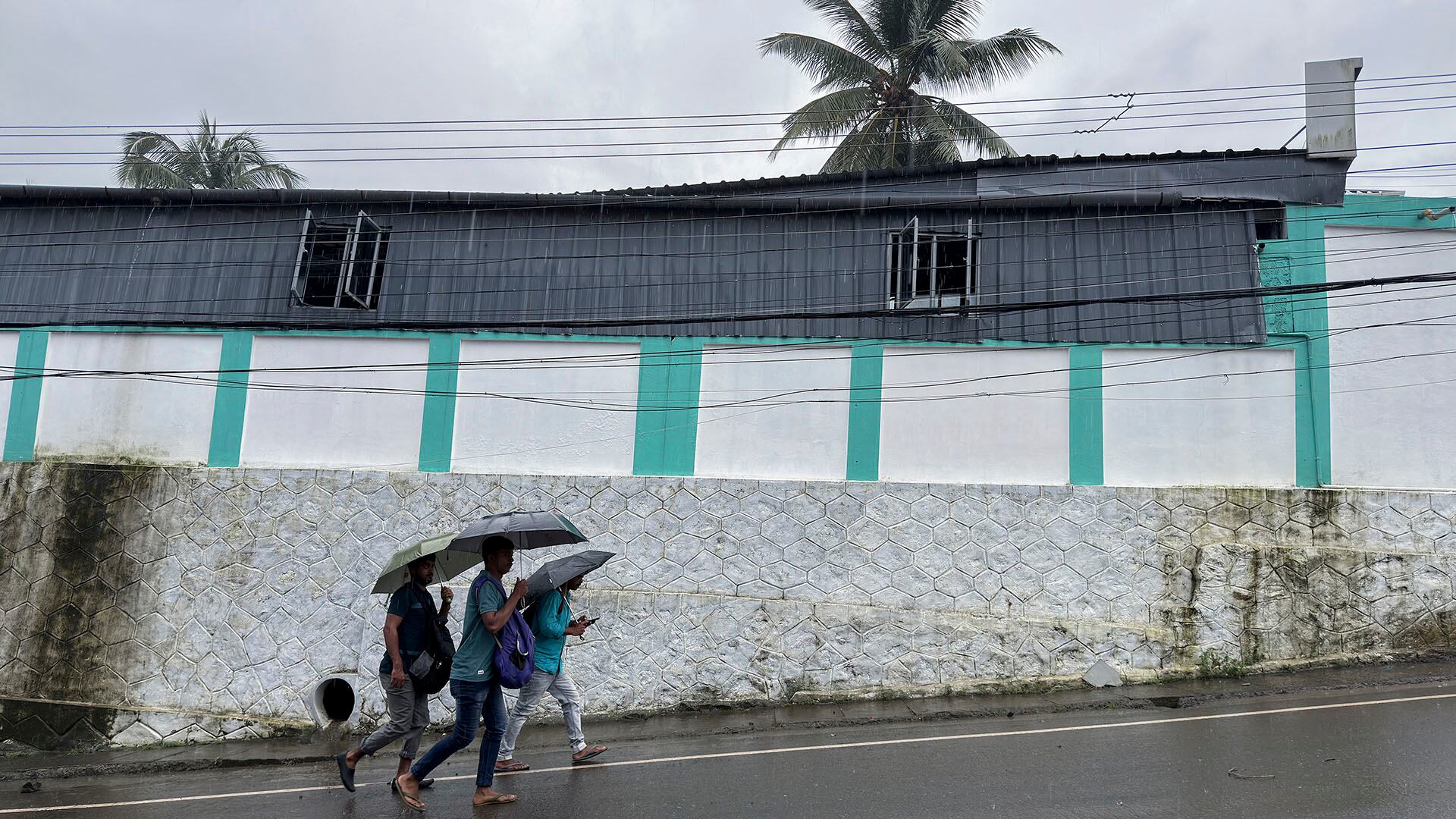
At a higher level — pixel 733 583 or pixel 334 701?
pixel 733 583

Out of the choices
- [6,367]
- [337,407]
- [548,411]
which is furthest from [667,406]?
[6,367]

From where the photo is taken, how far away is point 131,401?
12609 mm

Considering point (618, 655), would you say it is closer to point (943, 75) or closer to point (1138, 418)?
A: point (1138, 418)

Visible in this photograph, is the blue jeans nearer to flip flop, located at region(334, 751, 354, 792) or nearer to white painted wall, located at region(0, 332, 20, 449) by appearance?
flip flop, located at region(334, 751, 354, 792)

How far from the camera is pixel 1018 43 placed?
19.0 m

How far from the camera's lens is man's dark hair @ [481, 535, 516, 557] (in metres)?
6.25

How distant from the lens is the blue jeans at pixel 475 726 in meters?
6.20

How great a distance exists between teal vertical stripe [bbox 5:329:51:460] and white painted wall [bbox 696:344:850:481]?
8.48m

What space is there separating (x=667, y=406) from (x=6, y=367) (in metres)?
8.63

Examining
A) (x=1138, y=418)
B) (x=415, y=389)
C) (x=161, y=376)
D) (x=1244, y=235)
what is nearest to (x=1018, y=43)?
(x=1244, y=235)

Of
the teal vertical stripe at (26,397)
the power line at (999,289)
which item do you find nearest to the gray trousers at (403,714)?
the power line at (999,289)

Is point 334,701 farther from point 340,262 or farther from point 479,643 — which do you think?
point 479,643

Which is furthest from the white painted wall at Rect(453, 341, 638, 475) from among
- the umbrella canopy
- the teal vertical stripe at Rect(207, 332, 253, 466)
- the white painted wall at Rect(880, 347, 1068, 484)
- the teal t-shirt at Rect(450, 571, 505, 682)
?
the teal t-shirt at Rect(450, 571, 505, 682)

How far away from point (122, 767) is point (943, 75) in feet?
57.6
